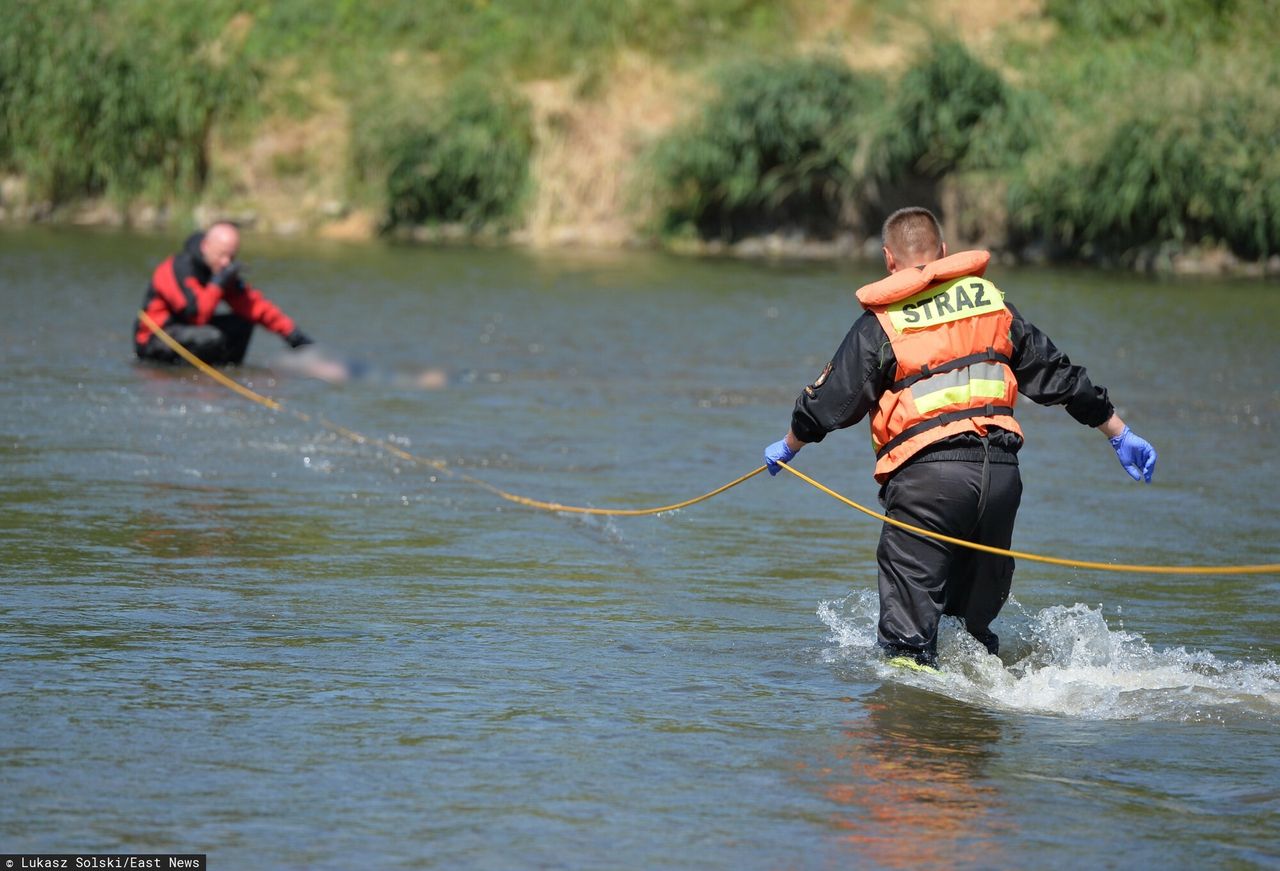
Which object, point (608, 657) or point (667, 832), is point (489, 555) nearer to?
point (608, 657)

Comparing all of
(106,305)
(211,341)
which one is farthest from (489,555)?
(106,305)

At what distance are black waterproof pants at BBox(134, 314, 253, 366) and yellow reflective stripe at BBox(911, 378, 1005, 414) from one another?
9606 millimetres

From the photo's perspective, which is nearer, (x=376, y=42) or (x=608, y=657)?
(x=608, y=657)

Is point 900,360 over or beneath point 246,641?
over

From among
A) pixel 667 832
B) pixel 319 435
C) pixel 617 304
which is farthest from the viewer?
pixel 617 304

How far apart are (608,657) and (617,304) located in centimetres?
1570

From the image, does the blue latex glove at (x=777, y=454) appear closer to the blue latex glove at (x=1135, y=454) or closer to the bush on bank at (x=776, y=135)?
the blue latex glove at (x=1135, y=454)

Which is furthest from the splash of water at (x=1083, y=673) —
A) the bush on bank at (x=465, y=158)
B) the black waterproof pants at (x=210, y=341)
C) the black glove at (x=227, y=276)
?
the bush on bank at (x=465, y=158)

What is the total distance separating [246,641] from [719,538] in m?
3.05

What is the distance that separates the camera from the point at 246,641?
→ 648 cm

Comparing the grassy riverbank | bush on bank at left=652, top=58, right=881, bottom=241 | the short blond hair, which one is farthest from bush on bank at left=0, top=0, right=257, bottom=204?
the short blond hair

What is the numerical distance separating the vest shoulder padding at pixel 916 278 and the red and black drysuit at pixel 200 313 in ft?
29.2

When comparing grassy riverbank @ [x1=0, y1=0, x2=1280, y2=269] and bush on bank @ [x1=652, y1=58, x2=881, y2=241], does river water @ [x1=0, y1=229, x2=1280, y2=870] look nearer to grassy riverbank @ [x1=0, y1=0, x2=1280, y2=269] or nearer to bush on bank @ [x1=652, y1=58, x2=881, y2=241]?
grassy riverbank @ [x1=0, y1=0, x2=1280, y2=269]

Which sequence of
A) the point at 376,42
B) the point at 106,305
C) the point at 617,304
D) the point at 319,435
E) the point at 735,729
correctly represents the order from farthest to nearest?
1. the point at 376,42
2. the point at 617,304
3. the point at 106,305
4. the point at 319,435
5. the point at 735,729
